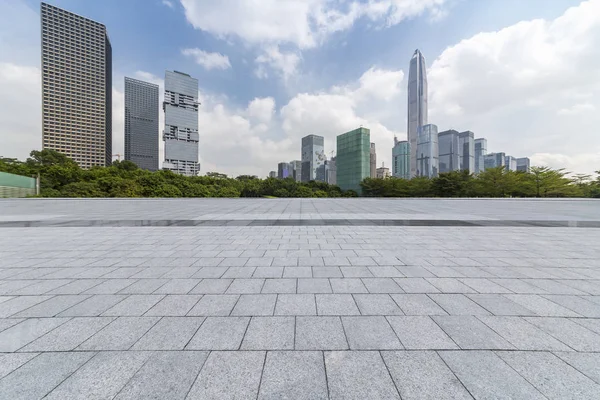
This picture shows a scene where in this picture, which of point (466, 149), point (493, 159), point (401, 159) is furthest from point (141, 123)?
point (493, 159)

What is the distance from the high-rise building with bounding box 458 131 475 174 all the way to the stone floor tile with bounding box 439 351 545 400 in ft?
358

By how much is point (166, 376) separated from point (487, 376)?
232 cm

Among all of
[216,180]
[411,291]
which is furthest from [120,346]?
[216,180]

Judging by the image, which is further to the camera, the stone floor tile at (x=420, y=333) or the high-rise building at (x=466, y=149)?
the high-rise building at (x=466, y=149)

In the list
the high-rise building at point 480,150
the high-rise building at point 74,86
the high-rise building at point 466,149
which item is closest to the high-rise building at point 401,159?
the high-rise building at point 466,149

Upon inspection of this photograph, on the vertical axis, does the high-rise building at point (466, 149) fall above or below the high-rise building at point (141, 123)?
below

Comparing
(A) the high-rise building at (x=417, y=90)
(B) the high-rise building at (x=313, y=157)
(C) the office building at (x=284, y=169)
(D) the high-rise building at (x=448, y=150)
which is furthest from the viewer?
(A) the high-rise building at (x=417, y=90)

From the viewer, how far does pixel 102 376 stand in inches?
70.0

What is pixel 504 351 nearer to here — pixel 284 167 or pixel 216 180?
pixel 216 180

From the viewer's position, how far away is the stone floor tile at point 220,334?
213cm

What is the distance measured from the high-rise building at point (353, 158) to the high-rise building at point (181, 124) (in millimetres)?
55639

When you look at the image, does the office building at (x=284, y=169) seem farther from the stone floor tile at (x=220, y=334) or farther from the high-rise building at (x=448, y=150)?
the stone floor tile at (x=220, y=334)

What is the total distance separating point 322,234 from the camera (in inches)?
276

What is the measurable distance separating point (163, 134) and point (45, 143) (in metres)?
33.6
